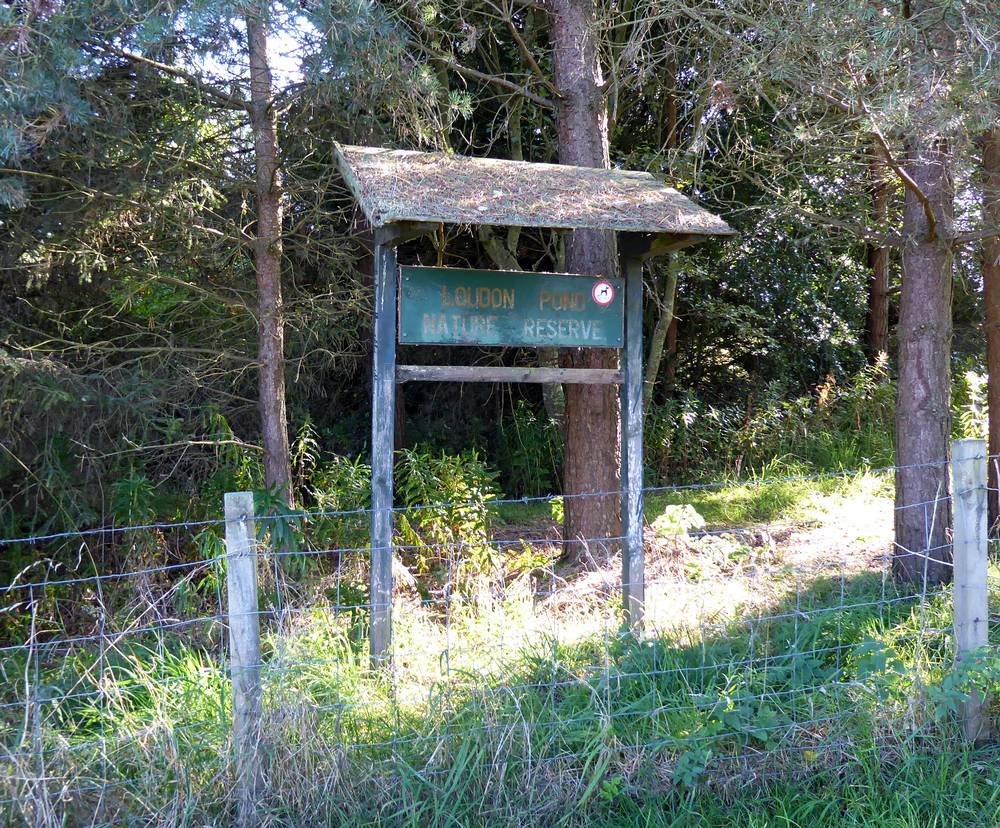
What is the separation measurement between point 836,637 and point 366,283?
5.07m

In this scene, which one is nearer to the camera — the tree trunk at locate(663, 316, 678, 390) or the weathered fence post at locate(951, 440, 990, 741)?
the weathered fence post at locate(951, 440, 990, 741)

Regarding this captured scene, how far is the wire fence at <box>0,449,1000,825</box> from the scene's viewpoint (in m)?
3.56

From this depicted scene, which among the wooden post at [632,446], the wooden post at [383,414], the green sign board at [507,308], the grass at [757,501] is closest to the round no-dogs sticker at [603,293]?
the green sign board at [507,308]

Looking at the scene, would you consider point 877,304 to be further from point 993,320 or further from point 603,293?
point 603,293

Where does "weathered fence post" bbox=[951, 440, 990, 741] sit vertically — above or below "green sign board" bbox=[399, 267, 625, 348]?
below

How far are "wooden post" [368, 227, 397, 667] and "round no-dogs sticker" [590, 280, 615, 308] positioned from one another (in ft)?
4.21

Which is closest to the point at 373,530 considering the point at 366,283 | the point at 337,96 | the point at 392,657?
the point at 392,657

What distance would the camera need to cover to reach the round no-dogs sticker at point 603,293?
5.55 metres

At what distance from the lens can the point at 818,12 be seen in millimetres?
5391

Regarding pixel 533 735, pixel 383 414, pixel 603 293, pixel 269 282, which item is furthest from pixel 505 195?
pixel 533 735

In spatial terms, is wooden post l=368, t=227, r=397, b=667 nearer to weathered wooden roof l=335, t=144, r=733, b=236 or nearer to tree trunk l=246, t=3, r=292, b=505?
weathered wooden roof l=335, t=144, r=733, b=236

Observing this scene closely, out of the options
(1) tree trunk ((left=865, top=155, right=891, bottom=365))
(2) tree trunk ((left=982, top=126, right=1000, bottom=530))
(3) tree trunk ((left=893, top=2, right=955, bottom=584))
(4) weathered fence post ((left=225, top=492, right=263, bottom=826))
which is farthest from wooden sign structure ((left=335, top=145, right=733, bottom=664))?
(1) tree trunk ((left=865, top=155, right=891, bottom=365))

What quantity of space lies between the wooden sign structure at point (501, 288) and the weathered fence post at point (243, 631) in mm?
1111

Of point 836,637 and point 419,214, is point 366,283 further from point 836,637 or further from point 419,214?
point 836,637
